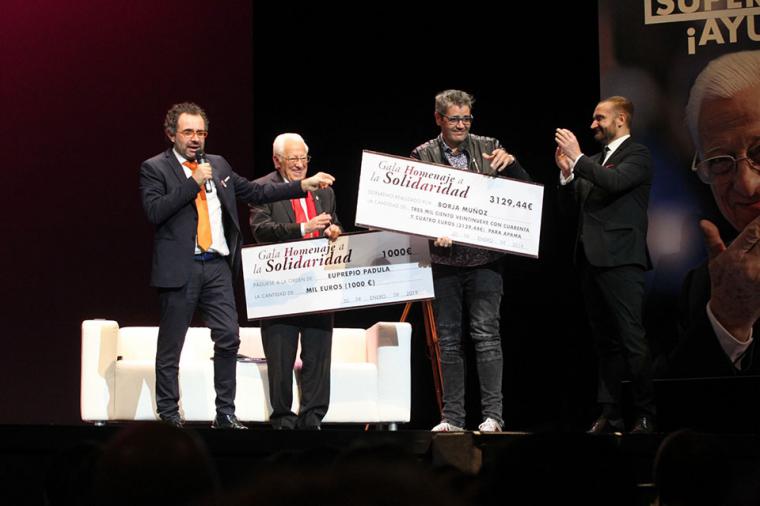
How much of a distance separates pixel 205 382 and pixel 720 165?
11.0ft

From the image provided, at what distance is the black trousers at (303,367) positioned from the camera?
5250mm

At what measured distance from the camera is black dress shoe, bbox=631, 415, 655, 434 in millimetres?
4988

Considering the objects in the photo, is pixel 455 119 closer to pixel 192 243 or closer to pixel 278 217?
pixel 278 217

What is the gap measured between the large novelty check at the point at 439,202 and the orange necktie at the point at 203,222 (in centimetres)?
78

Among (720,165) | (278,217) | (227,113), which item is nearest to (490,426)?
(278,217)

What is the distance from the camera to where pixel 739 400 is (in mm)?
4625

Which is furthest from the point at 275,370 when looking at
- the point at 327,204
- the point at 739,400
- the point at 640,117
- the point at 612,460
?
the point at 612,460

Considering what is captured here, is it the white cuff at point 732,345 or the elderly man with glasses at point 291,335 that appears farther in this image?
the white cuff at point 732,345

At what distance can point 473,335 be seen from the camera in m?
5.08

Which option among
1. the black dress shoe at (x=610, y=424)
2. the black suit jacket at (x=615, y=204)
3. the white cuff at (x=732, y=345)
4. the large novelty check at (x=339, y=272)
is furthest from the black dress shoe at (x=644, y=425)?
the large novelty check at (x=339, y=272)

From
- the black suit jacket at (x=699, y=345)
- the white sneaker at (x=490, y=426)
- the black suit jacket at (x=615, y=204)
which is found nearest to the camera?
the white sneaker at (x=490, y=426)

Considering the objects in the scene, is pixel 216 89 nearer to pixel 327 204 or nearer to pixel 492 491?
pixel 327 204

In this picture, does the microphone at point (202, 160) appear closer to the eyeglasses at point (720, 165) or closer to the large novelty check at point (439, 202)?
the large novelty check at point (439, 202)

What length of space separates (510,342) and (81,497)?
527 cm
